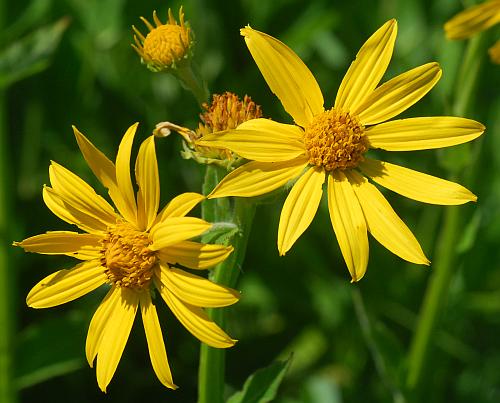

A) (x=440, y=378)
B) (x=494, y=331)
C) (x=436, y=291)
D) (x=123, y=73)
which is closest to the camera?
(x=436, y=291)

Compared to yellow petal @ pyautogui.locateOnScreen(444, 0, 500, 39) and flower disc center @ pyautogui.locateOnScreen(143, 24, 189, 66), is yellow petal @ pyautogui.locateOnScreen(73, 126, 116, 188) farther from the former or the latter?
yellow petal @ pyautogui.locateOnScreen(444, 0, 500, 39)

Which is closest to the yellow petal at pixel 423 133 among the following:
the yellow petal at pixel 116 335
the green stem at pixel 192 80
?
the green stem at pixel 192 80

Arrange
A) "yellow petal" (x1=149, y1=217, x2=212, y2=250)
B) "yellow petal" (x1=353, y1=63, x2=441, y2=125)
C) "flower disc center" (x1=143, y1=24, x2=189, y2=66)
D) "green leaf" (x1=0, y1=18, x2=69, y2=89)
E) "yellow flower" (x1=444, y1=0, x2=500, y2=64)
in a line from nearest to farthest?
"yellow petal" (x1=149, y1=217, x2=212, y2=250), "yellow petal" (x1=353, y1=63, x2=441, y2=125), "flower disc center" (x1=143, y1=24, x2=189, y2=66), "yellow flower" (x1=444, y1=0, x2=500, y2=64), "green leaf" (x1=0, y1=18, x2=69, y2=89)

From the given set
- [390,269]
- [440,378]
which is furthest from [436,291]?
[390,269]

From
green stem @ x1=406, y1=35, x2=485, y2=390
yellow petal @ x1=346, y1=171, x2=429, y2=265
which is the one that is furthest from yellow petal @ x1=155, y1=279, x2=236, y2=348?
green stem @ x1=406, y1=35, x2=485, y2=390

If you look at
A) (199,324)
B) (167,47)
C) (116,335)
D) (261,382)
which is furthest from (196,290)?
(167,47)

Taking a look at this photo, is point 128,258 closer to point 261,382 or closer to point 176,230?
point 176,230

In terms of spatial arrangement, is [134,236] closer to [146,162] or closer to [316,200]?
[146,162]
